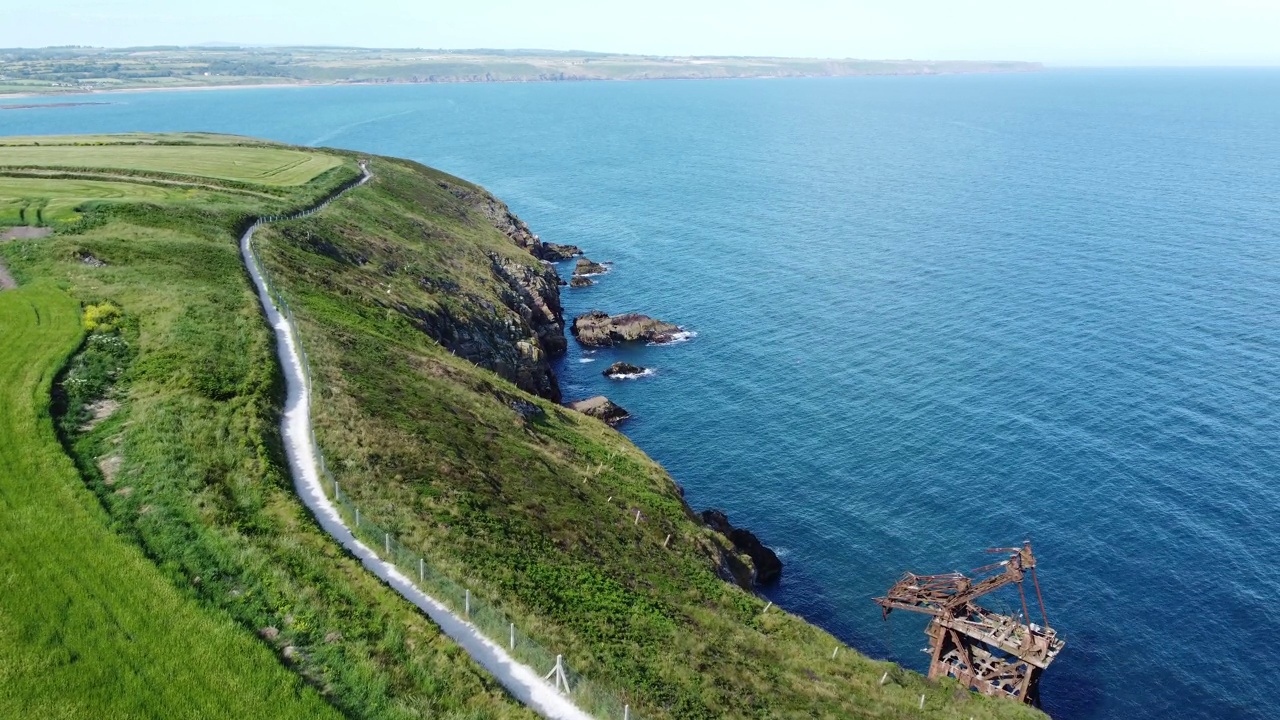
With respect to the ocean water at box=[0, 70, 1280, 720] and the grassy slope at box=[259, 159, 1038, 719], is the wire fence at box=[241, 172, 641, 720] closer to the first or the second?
the grassy slope at box=[259, 159, 1038, 719]

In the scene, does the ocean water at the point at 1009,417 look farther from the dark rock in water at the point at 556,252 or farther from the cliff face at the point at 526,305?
the dark rock in water at the point at 556,252

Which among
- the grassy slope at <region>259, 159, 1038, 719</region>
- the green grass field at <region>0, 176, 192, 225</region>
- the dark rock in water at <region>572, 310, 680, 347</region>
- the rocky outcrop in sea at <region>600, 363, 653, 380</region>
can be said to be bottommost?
the rocky outcrop in sea at <region>600, 363, 653, 380</region>

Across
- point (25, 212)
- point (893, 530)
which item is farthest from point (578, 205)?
point (893, 530)

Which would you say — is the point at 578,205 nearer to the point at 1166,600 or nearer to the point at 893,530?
the point at 893,530

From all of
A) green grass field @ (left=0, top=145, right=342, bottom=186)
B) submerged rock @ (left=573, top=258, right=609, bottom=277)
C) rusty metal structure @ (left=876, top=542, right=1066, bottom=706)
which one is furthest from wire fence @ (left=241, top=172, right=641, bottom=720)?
submerged rock @ (left=573, top=258, right=609, bottom=277)

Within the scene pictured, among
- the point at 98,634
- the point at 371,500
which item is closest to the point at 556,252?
the point at 371,500

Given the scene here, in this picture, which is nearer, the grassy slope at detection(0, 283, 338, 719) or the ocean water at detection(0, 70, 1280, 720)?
Answer: the grassy slope at detection(0, 283, 338, 719)
